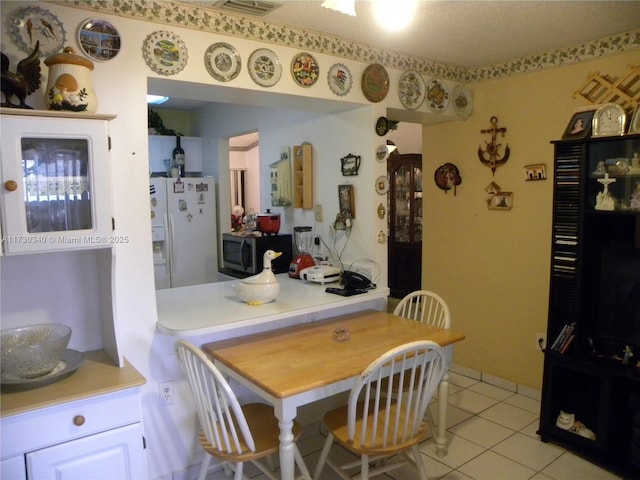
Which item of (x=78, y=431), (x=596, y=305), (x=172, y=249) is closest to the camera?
(x=78, y=431)

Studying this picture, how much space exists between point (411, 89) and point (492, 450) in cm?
226

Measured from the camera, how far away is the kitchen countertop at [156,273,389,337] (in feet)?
7.22

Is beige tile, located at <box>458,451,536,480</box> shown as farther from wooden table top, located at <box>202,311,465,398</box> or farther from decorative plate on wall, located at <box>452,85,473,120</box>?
decorative plate on wall, located at <box>452,85,473,120</box>

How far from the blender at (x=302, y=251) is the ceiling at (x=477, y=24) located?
131cm

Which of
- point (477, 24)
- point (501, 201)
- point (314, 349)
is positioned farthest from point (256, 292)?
point (501, 201)

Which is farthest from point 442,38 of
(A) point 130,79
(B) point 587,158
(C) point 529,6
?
(A) point 130,79

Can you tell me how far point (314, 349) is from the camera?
2238 millimetres

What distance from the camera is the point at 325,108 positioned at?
2992mm

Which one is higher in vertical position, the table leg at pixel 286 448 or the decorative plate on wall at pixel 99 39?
the decorative plate on wall at pixel 99 39

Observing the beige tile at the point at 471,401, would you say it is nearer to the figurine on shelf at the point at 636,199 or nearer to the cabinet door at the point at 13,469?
the figurine on shelf at the point at 636,199

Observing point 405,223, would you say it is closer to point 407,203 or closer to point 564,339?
point 407,203

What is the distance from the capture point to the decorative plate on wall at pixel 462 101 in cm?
346

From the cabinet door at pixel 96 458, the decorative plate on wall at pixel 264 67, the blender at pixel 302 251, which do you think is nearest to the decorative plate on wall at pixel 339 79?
the decorative plate on wall at pixel 264 67

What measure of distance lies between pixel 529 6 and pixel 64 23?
6.75 feet
